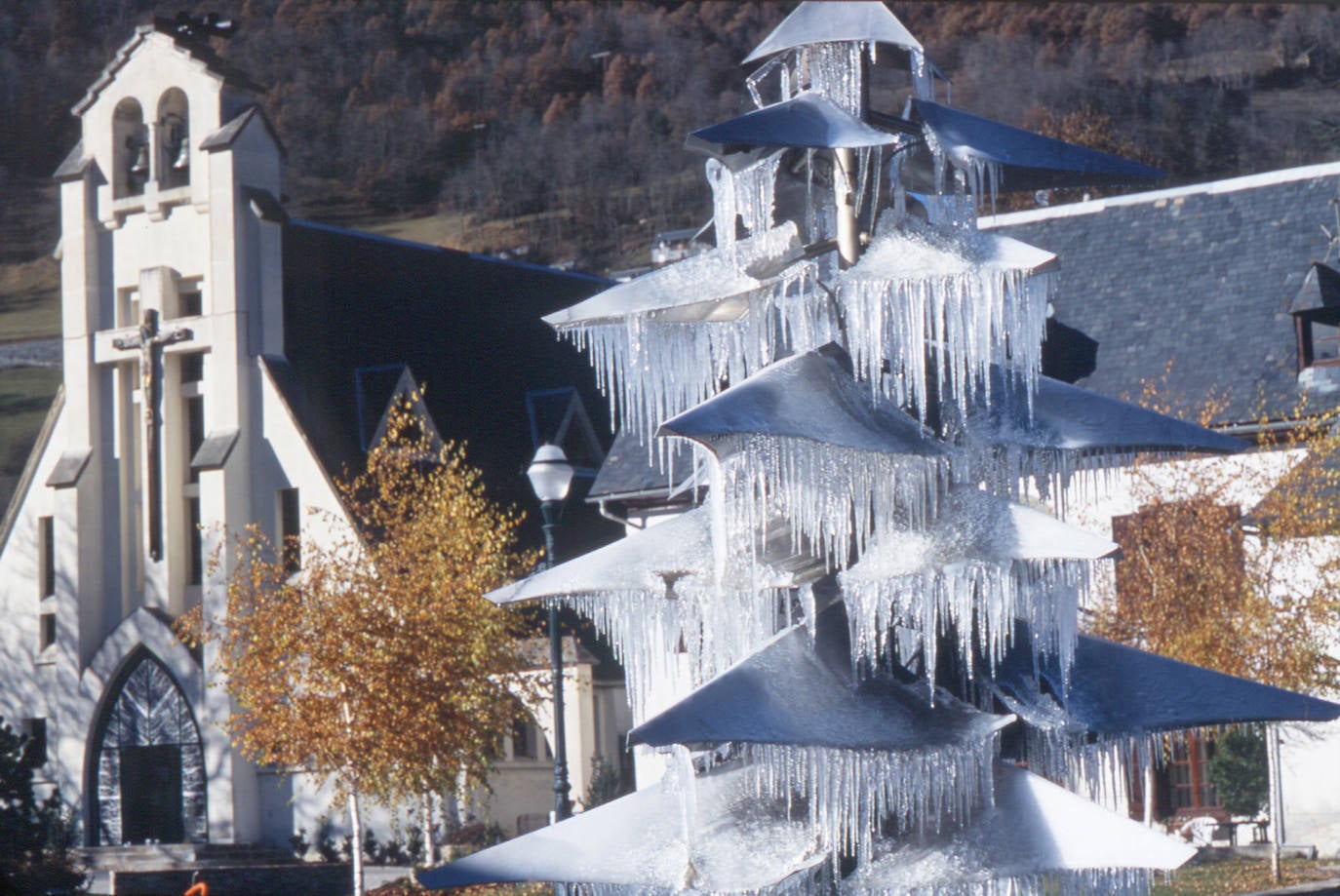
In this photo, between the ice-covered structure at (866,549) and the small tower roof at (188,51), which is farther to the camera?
the small tower roof at (188,51)

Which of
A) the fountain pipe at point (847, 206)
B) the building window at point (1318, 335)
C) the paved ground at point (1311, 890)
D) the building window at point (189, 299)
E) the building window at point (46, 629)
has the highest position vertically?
the building window at point (189, 299)

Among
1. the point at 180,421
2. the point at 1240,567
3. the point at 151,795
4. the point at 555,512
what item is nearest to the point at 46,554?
the point at 180,421

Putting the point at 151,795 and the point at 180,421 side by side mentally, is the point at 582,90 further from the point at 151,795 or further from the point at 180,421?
the point at 151,795

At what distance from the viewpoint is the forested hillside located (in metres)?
39.2

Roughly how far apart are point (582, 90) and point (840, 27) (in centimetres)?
5583

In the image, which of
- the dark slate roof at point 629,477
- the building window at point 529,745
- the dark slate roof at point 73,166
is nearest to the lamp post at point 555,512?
the dark slate roof at point 629,477

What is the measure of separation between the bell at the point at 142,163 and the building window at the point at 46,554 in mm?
7389

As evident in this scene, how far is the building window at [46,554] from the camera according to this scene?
1484 inches

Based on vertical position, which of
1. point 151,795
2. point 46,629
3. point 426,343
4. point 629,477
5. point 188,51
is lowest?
point 151,795

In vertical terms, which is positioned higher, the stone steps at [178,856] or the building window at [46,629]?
the building window at [46,629]

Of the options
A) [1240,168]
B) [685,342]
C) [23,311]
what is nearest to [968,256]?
[685,342]

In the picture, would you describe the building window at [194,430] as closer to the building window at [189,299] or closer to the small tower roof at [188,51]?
the building window at [189,299]

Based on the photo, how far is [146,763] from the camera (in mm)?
35594

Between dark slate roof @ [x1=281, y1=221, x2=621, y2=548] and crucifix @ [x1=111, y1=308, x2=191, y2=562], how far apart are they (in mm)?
2546
